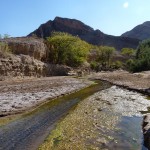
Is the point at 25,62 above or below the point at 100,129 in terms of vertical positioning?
above

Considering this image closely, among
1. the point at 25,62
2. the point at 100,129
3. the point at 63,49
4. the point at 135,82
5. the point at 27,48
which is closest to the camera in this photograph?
the point at 100,129

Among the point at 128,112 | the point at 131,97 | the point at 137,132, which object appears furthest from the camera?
the point at 131,97

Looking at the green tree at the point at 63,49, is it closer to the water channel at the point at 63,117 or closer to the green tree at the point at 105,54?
the green tree at the point at 105,54

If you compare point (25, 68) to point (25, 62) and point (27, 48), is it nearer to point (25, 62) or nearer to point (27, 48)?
point (25, 62)

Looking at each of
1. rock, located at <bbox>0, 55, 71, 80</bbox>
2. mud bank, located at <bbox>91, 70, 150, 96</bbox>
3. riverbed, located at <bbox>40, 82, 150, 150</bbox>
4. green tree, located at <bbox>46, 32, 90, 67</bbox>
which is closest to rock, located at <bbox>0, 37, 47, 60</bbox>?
rock, located at <bbox>0, 55, 71, 80</bbox>

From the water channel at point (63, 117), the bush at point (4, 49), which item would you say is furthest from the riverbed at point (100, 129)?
the bush at point (4, 49)

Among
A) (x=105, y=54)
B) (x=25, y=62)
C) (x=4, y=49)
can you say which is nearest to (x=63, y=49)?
(x=25, y=62)

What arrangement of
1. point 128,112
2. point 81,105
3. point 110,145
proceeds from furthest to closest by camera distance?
point 81,105 → point 128,112 → point 110,145

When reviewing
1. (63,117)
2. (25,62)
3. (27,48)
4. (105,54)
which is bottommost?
(63,117)

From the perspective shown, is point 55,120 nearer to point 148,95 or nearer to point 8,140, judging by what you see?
point 8,140

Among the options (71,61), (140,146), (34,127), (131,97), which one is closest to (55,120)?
(34,127)

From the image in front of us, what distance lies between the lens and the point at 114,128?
19438 mm

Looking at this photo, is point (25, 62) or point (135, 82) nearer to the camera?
point (135, 82)

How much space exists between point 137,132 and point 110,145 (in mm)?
3563
